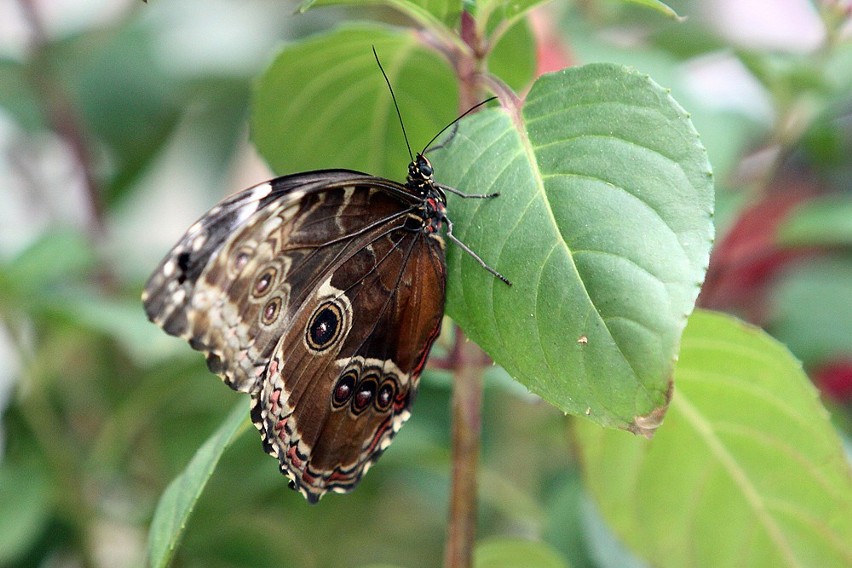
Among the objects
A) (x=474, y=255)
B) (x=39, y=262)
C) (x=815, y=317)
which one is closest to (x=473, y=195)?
(x=474, y=255)

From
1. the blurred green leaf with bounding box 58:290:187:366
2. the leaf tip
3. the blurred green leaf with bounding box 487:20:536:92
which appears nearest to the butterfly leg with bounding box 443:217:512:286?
the leaf tip

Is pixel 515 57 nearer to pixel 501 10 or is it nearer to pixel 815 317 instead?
pixel 501 10

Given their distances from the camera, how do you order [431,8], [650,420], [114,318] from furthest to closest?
[114,318] → [431,8] → [650,420]

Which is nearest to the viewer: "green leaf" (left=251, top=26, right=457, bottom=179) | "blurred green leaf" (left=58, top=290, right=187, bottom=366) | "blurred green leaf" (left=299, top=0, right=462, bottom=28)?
"blurred green leaf" (left=299, top=0, right=462, bottom=28)

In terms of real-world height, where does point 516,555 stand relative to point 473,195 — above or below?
below

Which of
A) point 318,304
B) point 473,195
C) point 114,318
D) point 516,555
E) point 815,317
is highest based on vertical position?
point 473,195

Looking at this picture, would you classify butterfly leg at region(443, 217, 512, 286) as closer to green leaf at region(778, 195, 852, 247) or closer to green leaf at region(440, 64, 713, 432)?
green leaf at region(440, 64, 713, 432)
